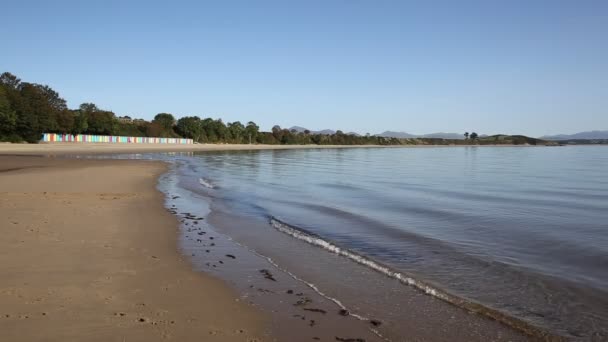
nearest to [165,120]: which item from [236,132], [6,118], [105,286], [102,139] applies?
[236,132]

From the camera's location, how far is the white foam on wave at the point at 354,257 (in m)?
7.29

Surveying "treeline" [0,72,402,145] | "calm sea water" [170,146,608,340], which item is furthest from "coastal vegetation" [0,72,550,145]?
"calm sea water" [170,146,608,340]

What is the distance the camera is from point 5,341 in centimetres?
457

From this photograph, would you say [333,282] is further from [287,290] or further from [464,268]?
[464,268]

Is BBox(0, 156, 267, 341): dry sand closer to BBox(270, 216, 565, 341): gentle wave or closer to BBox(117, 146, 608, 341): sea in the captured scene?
BBox(117, 146, 608, 341): sea

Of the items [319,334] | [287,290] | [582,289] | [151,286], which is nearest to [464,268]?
[582,289]

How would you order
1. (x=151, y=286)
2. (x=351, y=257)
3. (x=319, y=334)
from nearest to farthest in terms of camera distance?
(x=319, y=334) → (x=151, y=286) → (x=351, y=257)

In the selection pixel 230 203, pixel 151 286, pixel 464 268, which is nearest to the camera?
pixel 151 286

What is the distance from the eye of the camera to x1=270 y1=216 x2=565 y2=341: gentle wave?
19.1 feet

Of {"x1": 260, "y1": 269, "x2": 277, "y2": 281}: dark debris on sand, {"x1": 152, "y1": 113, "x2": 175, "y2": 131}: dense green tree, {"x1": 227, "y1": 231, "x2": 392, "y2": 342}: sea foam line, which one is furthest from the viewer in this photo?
{"x1": 152, "y1": 113, "x2": 175, "y2": 131}: dense green tree

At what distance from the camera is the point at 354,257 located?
9289 mm

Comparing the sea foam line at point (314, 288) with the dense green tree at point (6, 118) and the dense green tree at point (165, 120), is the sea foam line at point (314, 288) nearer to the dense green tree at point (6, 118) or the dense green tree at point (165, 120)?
the dense green tree at point (6, 118)

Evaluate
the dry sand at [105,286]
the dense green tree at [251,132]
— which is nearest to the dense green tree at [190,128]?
the dense green tree at [251,132]

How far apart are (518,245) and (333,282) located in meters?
5.57
